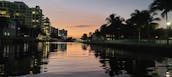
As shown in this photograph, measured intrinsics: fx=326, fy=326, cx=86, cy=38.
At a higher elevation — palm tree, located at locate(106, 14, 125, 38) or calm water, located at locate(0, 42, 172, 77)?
palm tree, located at locate(106, 14, 125, 38)

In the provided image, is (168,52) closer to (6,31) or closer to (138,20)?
(138,20)

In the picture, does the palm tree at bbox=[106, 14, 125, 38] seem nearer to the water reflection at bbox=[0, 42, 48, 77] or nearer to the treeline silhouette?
the treeline silhouette

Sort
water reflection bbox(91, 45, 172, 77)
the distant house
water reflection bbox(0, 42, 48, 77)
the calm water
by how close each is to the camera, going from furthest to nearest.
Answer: the distant house, water reflection bbox(0, 42, 48, 77), the calm water, water reflection bbox(91, 45, 172, 77)

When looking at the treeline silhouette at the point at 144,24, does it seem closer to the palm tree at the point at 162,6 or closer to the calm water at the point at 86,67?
the palm tree at the point at 162,6

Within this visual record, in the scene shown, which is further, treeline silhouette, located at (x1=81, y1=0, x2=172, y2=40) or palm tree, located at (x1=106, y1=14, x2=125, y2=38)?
palm tree, located at (x1=106, y1=14, x2=125, y2=38)

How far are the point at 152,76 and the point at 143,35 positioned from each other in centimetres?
11042

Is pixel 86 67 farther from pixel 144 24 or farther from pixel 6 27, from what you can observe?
pixel 6 27

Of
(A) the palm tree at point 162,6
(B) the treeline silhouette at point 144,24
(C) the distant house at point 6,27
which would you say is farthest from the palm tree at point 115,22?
(A) the palm tree at point 162,6

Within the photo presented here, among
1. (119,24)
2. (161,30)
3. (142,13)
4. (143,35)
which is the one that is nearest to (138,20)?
(142,13)

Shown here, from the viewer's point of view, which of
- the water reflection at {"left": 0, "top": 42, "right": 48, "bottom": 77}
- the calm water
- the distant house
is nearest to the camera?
the calm water

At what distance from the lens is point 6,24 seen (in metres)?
167

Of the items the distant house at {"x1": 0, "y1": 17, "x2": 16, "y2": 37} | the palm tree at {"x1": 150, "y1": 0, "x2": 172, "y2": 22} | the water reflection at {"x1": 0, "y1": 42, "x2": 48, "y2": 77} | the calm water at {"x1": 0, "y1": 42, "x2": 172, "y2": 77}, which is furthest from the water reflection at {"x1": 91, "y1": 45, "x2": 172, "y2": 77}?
the distant house at {"x1": 0, "y1": 17, "x2": 16, "y2": 37}

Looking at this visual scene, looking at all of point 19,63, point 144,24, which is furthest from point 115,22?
point 19,63

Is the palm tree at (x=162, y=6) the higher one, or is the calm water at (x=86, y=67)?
the palm tree at (x=162, y=6)
